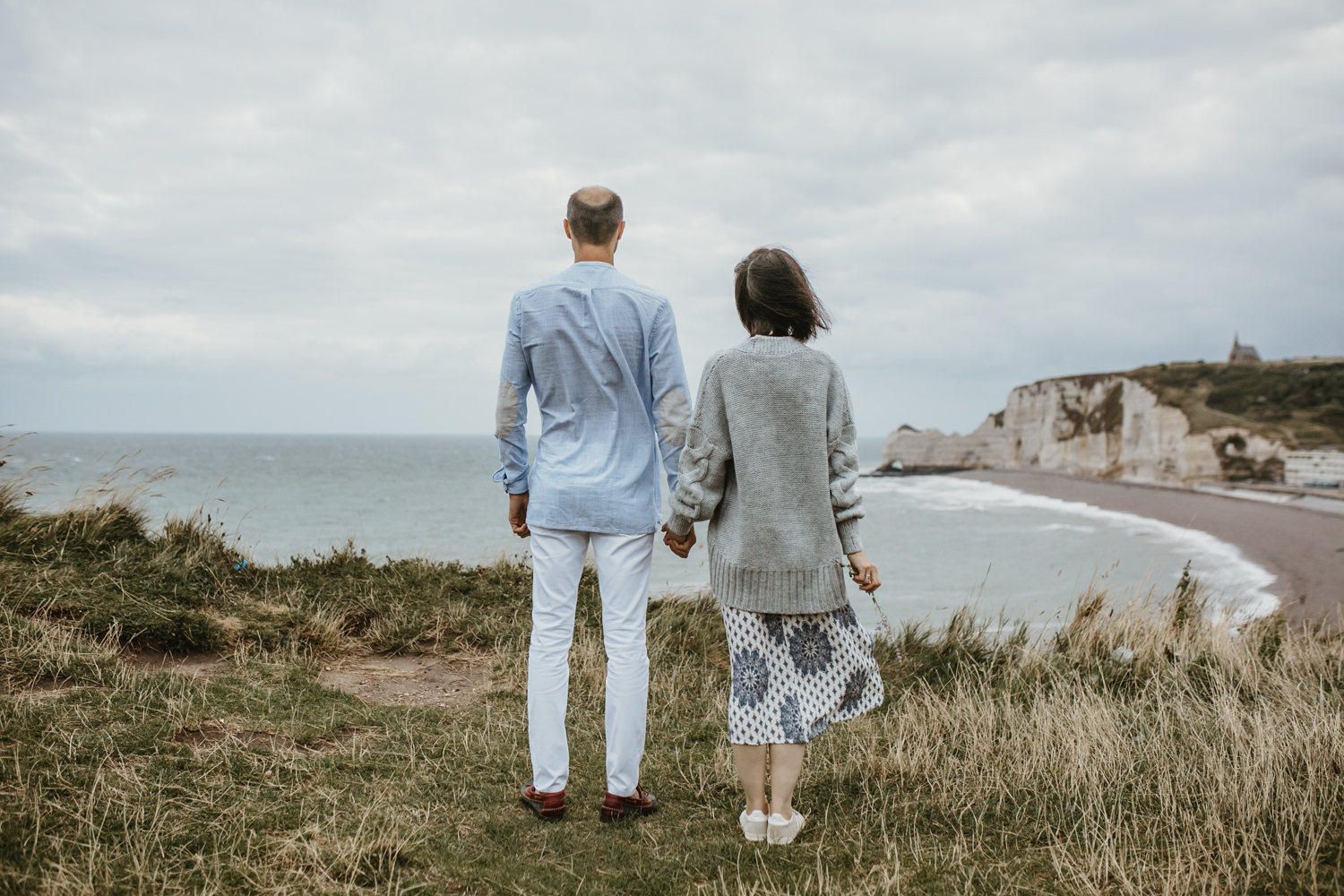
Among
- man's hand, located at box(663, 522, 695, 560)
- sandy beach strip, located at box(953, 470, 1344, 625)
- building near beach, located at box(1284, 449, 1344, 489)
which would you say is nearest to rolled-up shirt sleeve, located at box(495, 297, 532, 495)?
man's hand, located at box(663, 522, 695, 560)

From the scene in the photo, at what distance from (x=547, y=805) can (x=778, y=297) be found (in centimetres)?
192

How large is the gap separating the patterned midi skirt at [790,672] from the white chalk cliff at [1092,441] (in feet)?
174

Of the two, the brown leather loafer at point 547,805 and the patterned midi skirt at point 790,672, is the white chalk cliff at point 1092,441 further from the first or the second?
the brown leather loafer at point 547,805

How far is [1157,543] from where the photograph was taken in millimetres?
26438

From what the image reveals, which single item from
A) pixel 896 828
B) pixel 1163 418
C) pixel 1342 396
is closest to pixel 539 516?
pixel 896 828

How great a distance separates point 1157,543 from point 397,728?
28.7m

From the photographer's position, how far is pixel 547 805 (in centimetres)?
279

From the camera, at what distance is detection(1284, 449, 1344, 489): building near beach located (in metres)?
40.9

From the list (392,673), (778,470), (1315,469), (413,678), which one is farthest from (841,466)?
(1315,469)

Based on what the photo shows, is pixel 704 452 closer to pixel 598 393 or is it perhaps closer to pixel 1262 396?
pixel 598 393

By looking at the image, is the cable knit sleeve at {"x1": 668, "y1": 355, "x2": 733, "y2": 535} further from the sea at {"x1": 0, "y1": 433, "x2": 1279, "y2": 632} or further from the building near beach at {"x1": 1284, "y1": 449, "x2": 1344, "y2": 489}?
the building near beach at {"x1": 1284, "y1": 449, "x2": 1344, "y2": 489}

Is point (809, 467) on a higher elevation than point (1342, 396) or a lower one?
lower

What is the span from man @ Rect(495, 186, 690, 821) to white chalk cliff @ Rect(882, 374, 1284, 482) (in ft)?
175

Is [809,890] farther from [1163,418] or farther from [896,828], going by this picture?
[1163,418]
